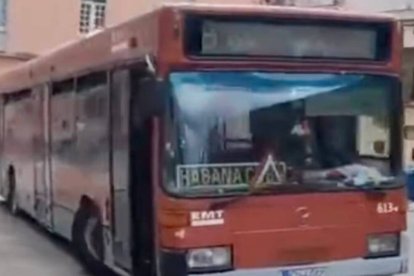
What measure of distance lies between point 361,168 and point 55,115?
240 inches

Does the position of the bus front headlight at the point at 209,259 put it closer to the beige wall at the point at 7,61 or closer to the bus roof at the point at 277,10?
the bus roof at the point at 277,10

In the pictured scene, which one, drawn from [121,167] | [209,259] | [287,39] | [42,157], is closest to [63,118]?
[42,157]

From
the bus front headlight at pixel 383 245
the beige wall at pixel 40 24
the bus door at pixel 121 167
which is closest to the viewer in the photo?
the bus front headlight at pixel 383 245

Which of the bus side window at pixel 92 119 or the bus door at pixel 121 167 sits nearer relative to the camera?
the bus door at pixel 121 167

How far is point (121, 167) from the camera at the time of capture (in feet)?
31.2

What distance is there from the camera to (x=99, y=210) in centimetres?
1048

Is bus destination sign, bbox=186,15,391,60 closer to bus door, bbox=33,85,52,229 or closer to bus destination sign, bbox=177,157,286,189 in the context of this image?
bus destination sign, bbox=177,157,286,189

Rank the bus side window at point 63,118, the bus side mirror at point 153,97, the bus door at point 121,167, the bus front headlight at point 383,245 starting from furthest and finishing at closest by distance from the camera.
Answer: the bus side window at point 63,118 → the bus door at point 121,167 → the bus front headlight at point 383,245 → the bus side mirror at point 153,97

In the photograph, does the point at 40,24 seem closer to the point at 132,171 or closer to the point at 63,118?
the point at 63,118

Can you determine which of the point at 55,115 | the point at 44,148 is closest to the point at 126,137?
the point at 55,115

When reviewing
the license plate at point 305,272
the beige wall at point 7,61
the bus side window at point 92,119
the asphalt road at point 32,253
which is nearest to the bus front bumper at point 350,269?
the license plate at point 305,272

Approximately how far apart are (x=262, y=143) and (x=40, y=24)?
96.2ft

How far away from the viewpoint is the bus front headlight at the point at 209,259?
8078 millimetres

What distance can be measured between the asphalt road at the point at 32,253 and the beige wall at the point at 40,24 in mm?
19013
